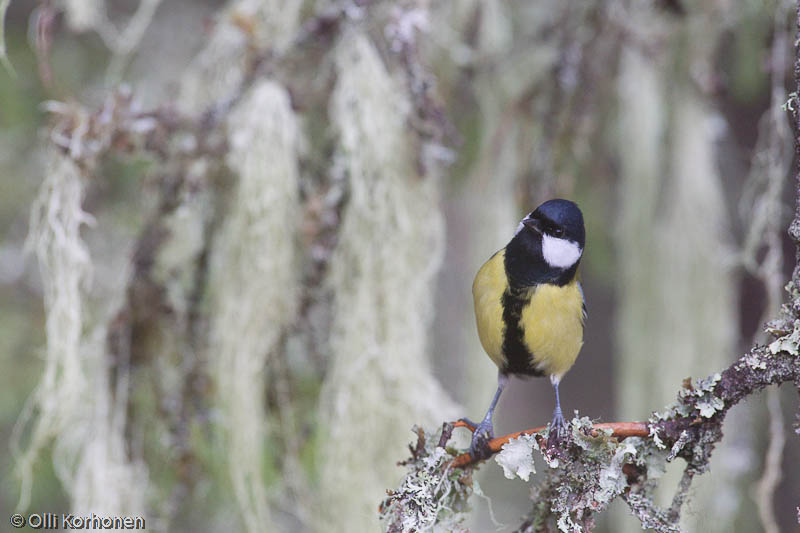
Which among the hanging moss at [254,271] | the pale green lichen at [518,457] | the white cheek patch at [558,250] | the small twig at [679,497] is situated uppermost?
the hanging moss at [254,271]

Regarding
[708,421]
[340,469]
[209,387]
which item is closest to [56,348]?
[209,387]

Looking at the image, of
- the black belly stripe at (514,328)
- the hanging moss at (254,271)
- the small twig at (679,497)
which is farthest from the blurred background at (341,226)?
the black belly stripe at (514,328)

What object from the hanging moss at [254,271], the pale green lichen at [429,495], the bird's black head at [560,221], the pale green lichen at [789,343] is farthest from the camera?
the hanging moss at [254,271]

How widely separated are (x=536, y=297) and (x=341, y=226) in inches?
20.4

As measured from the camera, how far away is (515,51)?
212 centimetres

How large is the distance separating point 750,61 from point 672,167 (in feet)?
1.34

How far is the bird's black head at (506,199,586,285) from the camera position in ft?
3.81

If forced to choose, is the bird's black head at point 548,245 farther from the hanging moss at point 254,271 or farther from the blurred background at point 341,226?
the hanging moss at point 254,271

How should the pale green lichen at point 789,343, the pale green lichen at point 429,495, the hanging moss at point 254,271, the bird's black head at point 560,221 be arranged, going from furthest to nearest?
the hanging moss at point 254,271
the bird's black head at point 560,221
the pale green lichen at point 429,495
the pale green lichen at point 789,343

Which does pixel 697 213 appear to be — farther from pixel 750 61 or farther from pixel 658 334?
pixel 750 61

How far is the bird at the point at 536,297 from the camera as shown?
1.19 metres

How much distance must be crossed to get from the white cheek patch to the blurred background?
0.40 metres

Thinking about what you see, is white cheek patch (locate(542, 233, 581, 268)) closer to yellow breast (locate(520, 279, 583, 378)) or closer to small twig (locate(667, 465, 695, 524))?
yellow breast (locate(520, 279, 583, 378))

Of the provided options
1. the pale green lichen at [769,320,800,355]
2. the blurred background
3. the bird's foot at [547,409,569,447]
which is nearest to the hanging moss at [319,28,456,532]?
the blurred background
